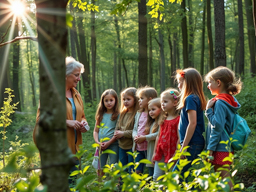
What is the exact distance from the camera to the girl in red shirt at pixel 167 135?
3.96 metres

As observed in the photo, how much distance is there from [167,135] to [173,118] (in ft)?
0.95

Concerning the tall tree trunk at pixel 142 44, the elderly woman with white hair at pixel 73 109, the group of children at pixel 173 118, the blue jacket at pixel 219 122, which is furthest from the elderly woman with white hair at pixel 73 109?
the tall tree trunk at pixel 142 44

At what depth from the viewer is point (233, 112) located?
10.8ft

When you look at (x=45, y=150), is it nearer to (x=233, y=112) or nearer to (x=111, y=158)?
(x=233, y=112)

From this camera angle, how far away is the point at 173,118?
162 inches

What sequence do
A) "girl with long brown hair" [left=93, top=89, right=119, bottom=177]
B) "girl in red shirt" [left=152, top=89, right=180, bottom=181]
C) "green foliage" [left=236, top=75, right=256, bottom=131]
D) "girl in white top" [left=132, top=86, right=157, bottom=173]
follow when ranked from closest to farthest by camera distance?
"girl in red shirt" [left=152, top=89, right=180, bottom=181] → "girl in white top" [left=132, top=86, right=157, bottom=173] → "girl with long brown hair" [left=93, top=89, right=119, bottom=177] → "green foliage" [left=236, top=75, right=256, bottom=131]

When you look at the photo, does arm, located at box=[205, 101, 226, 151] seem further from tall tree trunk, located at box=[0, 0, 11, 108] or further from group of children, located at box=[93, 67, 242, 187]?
tall tree trunk, located at box=[0, 0, 11, 108]

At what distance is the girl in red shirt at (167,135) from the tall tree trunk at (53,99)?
275 centimetres

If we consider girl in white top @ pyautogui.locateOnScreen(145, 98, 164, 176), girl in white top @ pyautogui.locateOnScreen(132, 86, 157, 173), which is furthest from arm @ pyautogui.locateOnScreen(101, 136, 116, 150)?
girl in white top @ pyautogui.locateOnScreen(145, 98, 164, 176)

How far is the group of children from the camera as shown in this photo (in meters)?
3.23

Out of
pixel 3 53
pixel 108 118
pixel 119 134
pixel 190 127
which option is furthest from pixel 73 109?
pixel 3 53

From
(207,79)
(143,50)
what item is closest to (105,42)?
(143,50)

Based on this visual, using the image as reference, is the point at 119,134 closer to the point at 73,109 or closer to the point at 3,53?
the point at 73,109

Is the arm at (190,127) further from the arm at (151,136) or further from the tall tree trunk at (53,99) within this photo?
the tall tree trunk at (53,99)
